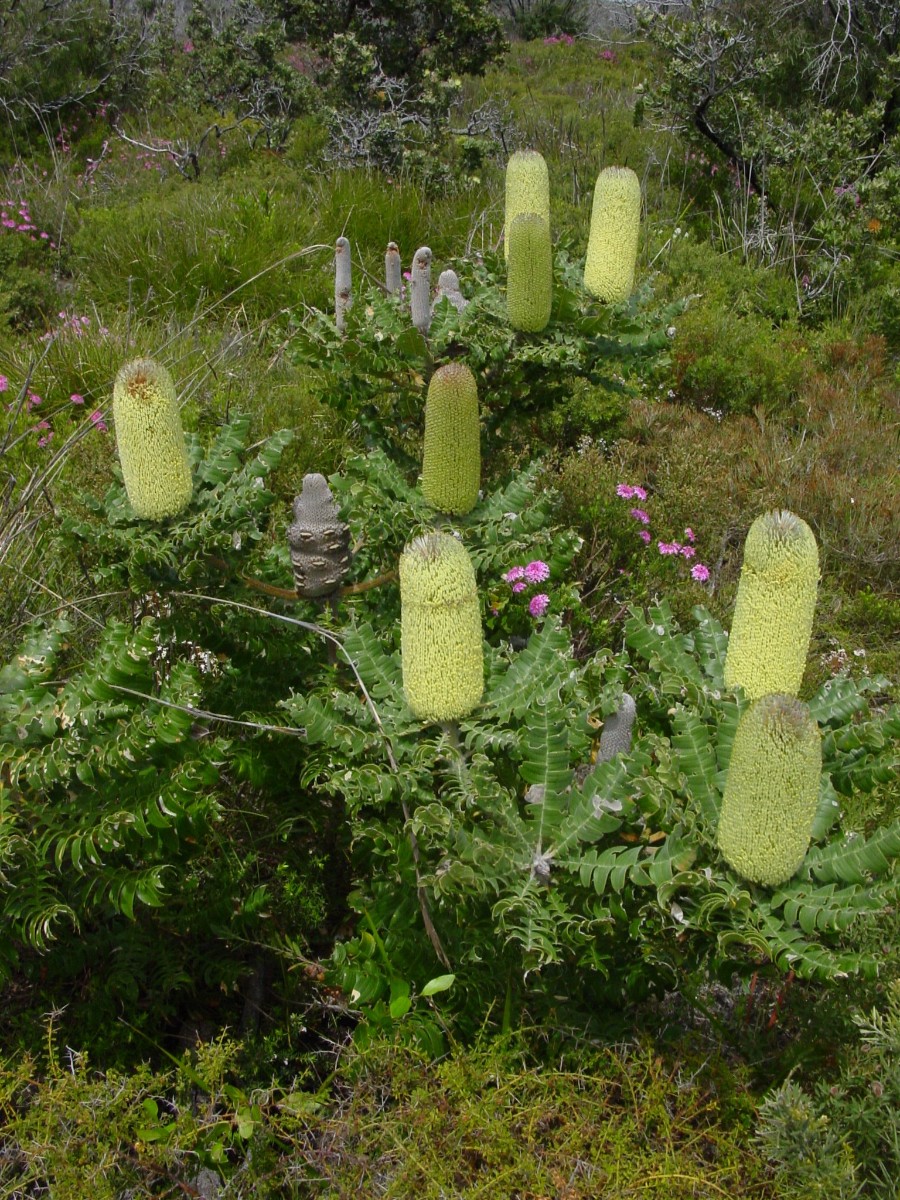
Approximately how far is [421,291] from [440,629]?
144 centimetres

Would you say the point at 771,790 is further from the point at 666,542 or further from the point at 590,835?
the point at 666,542

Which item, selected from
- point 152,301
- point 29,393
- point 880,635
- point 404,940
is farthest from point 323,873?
point 152,301

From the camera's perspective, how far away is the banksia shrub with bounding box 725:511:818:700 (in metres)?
1.54

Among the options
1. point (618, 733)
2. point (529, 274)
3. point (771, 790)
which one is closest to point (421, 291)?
point (529, 274)

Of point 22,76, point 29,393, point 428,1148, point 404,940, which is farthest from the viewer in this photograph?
point 22,76

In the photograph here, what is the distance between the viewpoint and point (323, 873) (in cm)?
257

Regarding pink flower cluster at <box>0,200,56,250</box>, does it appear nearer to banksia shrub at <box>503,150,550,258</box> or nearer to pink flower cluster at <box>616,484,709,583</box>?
pink flower cluster at <box>616,484,709,583</box>

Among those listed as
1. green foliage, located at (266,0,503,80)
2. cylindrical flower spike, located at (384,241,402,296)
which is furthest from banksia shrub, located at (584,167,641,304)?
green foliage, located at (266,0,503,80)

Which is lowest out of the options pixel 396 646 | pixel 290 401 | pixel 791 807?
pixel 290 401

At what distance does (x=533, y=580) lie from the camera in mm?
3154

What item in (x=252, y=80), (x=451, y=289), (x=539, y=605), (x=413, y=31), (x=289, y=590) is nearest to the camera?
(x=289, y=590)

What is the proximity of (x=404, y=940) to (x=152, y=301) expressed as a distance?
4.93m

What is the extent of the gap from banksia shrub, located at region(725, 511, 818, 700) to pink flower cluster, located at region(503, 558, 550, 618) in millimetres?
1395

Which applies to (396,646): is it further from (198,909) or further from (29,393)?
(29,393)
